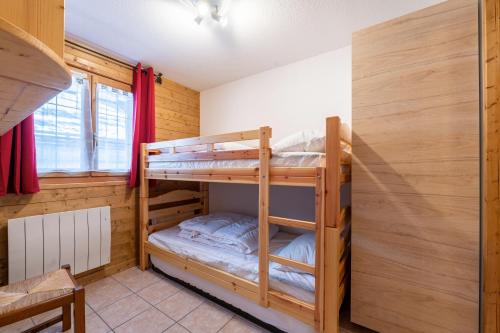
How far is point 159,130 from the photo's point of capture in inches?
117

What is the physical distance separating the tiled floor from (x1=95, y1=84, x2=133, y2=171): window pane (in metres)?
1.30

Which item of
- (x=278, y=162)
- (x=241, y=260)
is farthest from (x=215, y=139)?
(x=241, y=260)

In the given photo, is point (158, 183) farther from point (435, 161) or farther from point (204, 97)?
point (435, 161)

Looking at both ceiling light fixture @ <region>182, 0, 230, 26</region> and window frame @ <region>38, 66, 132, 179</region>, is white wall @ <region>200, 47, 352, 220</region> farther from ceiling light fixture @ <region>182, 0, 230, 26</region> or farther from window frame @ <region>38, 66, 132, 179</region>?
window frame @ <region>38, 66, 132, 179</region>

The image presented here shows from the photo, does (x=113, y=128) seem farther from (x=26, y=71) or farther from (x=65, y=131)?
(x=26, y=71)

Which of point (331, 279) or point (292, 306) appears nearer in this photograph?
point (331, 279)

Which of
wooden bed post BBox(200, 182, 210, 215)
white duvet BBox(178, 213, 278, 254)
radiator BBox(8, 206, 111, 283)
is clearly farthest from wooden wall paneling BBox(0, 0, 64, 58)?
wooden bed post BBox(200, 182, 210, 215)

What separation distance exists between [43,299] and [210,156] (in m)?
1.41

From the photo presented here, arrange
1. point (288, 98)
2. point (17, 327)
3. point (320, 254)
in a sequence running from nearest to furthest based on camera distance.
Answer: point (320, 254) → point (17, 327) → point (288, 98)

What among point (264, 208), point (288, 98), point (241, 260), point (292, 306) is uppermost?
point (288, 98)

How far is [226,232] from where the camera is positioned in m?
2.20

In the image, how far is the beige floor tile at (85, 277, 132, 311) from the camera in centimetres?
198

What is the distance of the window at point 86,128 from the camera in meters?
2.09

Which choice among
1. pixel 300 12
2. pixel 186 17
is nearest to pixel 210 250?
pixel 186 17
